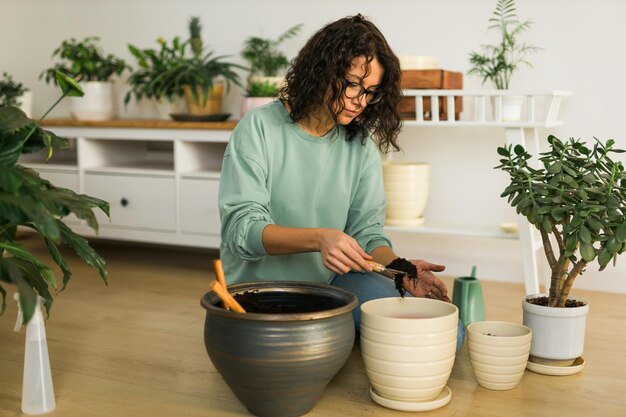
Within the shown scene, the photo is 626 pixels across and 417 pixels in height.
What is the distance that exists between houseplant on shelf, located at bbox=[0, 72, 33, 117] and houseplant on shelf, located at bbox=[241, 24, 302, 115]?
A: 1111 millimetres

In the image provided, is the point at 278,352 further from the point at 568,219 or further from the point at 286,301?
the point at 568,219

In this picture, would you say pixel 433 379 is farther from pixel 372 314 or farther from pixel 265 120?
pixel 265 120

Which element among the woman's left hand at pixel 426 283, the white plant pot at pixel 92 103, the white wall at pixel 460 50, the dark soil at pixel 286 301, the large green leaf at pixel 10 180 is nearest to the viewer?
the large green leaf at pixel 10 180

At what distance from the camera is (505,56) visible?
10.1ft

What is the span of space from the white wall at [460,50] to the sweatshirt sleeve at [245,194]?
56.9 inches

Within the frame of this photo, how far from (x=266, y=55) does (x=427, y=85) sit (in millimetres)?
897

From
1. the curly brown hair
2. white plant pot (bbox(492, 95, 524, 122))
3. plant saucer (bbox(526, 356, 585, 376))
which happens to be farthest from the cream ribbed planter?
plant saucer (bbox(526, 356, 585, 376))

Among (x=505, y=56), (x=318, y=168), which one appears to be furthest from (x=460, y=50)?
(x=318, y=168)

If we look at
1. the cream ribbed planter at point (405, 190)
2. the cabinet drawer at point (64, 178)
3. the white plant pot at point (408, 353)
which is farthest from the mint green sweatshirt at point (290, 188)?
the cabinet drawer at point (64, 178)

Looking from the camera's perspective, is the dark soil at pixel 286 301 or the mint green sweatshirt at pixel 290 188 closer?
the dark soil at pixel 286 301

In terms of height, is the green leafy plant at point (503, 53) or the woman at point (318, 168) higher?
the green leafy plant at point (503, 53)

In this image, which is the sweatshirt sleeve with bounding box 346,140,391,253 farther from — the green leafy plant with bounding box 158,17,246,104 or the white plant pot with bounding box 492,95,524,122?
the green leafy plant with bounding box 158,17,246,104

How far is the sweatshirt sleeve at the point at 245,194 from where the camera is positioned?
186cm

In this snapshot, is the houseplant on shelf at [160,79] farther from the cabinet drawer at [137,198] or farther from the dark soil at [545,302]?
the dark soil at [545,302]
